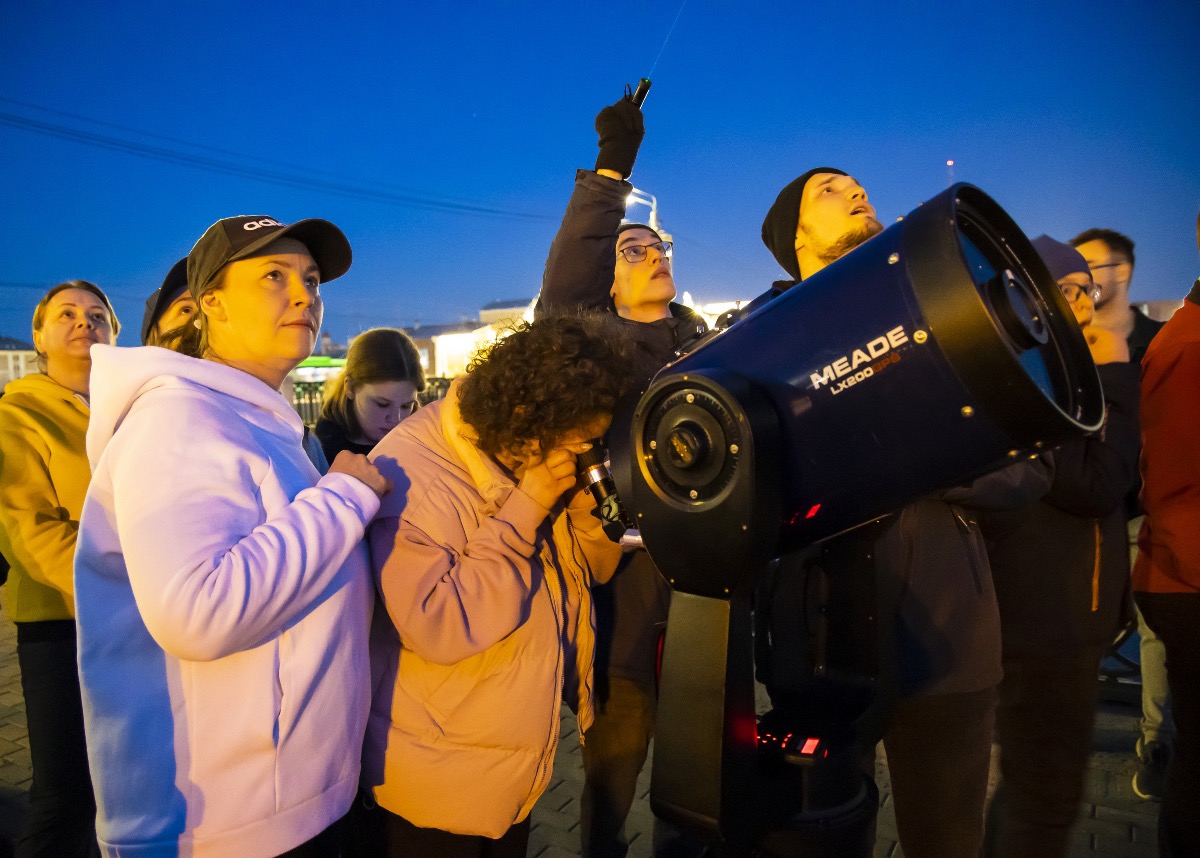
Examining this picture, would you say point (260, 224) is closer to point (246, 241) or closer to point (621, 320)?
point (246, 241)

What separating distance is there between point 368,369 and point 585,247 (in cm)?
163

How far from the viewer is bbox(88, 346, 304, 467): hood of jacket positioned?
1375 millimetres

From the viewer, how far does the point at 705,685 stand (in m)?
1.24

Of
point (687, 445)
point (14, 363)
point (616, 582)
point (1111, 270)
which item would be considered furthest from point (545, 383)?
point (14, 363)

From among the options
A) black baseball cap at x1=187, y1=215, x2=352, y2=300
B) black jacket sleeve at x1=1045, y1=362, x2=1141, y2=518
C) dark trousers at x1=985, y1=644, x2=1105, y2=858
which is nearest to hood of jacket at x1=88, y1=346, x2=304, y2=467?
black baseball cap at x1=187, y1=215, x2=352, y2=300

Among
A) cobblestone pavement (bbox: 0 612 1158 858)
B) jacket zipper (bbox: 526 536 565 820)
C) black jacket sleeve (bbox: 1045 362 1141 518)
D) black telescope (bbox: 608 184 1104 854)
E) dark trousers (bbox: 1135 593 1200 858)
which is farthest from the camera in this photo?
cobblestone pavement (bbox: 0 612 1158 858)

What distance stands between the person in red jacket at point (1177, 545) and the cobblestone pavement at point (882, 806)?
58 centimetres

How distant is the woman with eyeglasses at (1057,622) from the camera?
2.15 m

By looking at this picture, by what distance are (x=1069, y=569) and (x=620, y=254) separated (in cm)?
173

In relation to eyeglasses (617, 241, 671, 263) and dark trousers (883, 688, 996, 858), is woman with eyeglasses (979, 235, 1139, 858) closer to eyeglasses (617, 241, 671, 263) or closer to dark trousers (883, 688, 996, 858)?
dark trousers (883, 688, 996, 858)

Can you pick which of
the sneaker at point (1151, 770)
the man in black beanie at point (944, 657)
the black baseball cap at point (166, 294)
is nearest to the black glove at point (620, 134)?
the man in black beanie at point (944, 657)

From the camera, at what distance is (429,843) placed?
159 centimetres

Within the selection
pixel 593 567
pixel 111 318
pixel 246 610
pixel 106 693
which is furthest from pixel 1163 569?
pixel 111 318

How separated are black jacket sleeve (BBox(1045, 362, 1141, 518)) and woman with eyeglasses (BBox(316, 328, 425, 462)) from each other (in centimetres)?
251
